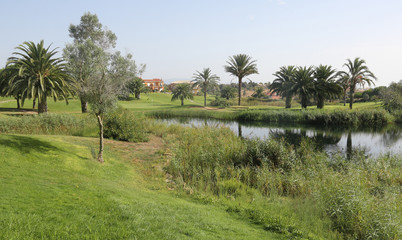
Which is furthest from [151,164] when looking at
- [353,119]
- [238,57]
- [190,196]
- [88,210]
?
[238,57]

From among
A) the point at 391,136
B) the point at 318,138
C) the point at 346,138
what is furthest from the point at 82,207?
the point at 391,136

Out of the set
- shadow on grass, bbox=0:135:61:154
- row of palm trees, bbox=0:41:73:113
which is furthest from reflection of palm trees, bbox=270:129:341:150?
row of palm trees, bbox=0:41:73:113

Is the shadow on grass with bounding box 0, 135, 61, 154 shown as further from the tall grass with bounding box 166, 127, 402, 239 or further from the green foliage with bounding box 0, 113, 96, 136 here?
the green foliage with bounding box 0, 113, 96, 136

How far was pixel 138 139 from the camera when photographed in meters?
18.6

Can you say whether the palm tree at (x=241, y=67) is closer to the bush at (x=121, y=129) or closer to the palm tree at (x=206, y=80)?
the palm tree at (x=206, y=80)

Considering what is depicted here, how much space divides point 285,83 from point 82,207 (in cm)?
4581

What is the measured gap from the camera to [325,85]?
44.1 m

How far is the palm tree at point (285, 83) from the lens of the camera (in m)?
45.6

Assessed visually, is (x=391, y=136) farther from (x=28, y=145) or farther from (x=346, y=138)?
(x=28, y=145)

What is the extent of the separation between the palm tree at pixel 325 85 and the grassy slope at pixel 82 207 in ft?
136

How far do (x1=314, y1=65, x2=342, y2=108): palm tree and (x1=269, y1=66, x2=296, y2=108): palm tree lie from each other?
176 inches

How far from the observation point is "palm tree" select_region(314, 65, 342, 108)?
43688 millimetres

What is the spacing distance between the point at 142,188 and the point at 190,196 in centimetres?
187

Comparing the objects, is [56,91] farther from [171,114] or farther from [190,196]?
[190,196]
